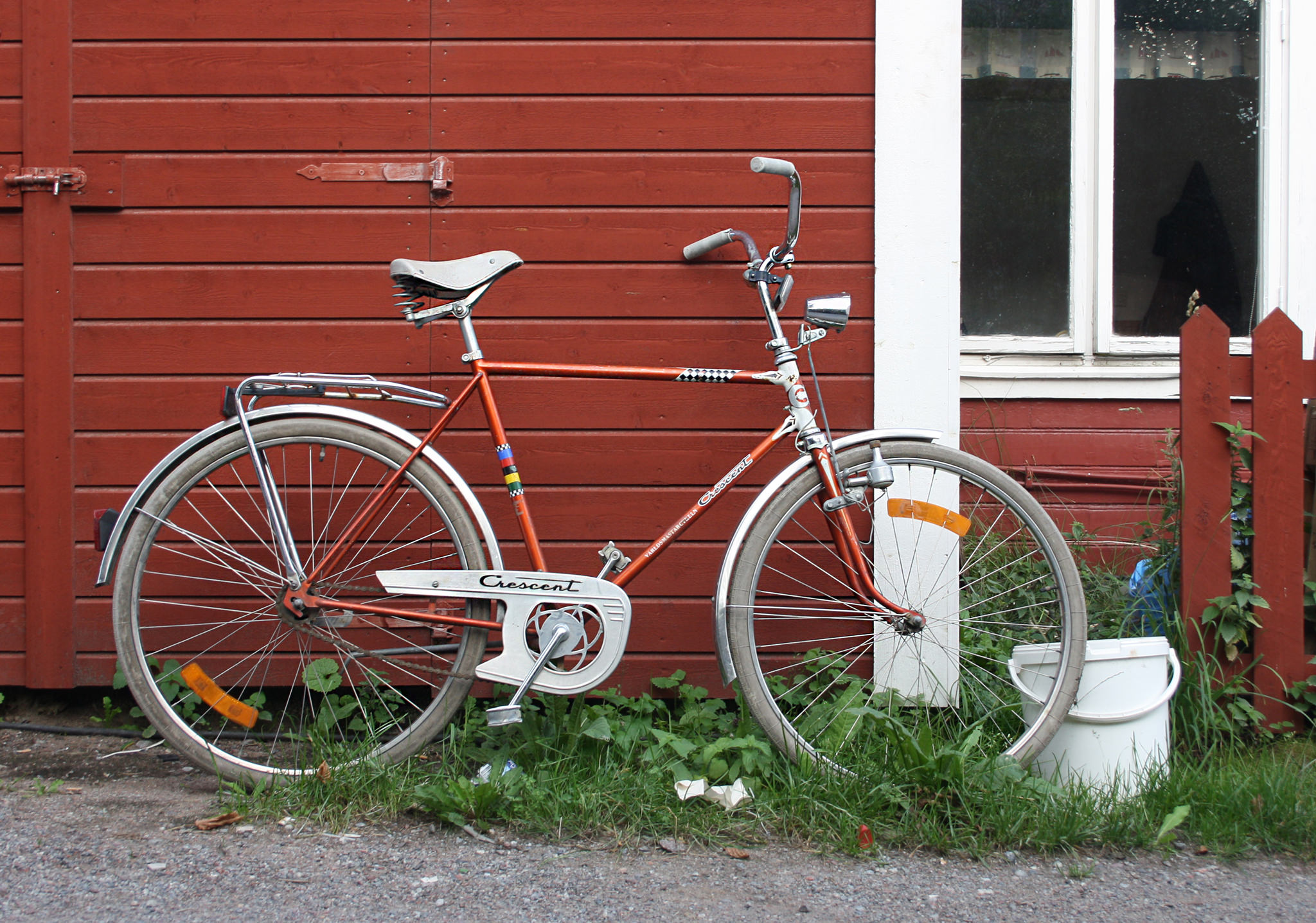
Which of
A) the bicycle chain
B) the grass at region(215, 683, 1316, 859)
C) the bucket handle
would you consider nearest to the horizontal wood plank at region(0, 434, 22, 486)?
the bicycle chain

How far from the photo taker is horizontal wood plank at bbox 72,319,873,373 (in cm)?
282

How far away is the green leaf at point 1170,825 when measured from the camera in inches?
85.3

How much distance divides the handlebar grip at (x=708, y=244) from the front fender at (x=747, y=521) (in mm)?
637

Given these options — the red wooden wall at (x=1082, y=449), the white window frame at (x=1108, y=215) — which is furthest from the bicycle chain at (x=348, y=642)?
the white window frame at (x=1108, y=215)

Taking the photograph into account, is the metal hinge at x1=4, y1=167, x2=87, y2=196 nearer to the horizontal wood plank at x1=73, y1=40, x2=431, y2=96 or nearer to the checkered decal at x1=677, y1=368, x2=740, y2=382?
the horizontal wood plank at x1=73, y1=40, x2=431, y2=96

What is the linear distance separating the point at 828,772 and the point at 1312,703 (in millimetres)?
1423

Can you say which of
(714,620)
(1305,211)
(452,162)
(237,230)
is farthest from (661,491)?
(1305,211)

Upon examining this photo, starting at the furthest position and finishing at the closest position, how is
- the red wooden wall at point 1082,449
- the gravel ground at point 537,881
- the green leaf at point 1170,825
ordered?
the red wooden wall at point 1082,449
the green leaf at point 1170,825
the gravel ground at point 537,881

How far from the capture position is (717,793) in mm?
2291

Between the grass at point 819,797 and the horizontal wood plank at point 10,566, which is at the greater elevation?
the horizontal wood plank at point 10,566

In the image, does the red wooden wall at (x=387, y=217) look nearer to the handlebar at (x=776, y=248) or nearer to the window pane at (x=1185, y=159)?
the handlebar at (x=776, y=248)

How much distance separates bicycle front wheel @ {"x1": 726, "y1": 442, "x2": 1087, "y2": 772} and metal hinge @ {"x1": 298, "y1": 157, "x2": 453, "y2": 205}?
1.38 metres

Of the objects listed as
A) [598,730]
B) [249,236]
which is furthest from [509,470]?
[249,236]

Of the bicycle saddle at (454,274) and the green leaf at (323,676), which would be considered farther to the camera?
the green leaf at (323,676)
